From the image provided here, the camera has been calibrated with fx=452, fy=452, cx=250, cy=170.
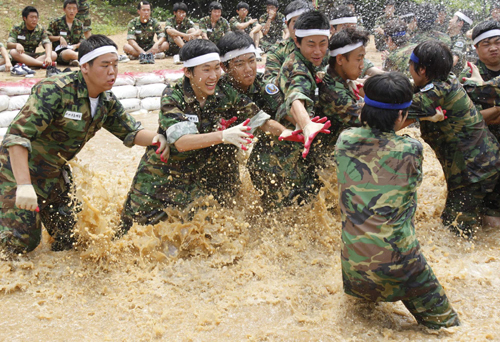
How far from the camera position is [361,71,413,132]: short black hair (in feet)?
8.31

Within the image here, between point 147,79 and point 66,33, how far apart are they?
2.92m

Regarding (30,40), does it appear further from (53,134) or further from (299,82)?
(299,82)

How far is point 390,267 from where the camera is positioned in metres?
2.48

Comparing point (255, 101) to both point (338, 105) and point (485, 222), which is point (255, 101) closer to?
point (338, 105)

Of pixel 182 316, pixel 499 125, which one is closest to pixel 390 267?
pixel 182 316

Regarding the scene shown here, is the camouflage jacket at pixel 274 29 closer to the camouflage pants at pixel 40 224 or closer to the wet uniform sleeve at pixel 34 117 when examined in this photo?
the camouflage pants at pixel 40 224

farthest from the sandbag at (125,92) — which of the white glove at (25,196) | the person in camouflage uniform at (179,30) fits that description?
the white glove at (25,196)

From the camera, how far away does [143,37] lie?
10703mm

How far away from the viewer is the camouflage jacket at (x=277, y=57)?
14.7 feet

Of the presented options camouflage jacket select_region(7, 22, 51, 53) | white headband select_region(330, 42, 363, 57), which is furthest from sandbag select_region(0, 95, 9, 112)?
white headband select_region(330, 42, 363, 57)

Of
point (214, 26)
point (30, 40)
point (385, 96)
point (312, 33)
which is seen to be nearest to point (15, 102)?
point (30, 40)

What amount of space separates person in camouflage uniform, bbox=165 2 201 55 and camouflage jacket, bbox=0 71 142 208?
25.1 feet

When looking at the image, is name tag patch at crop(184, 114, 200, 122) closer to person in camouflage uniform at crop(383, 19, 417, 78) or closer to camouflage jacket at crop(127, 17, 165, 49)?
person in camouflage uniform at crop(383, 19, 417, 78)

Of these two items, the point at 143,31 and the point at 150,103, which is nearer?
the point at 150,103
